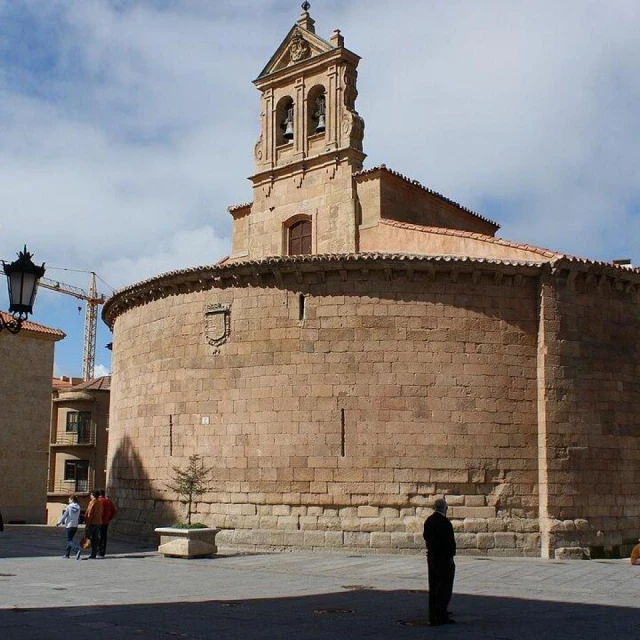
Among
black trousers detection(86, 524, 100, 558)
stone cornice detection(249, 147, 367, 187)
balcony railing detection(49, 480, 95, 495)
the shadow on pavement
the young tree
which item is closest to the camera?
the shadow on pavement

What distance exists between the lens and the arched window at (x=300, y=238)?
25156 millimetres

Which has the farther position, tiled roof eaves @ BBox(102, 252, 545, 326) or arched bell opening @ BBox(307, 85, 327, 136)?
arched bell opening @ BBox(307, 85, 327, 136)

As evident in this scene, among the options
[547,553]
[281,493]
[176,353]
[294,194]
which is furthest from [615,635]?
[294,194]

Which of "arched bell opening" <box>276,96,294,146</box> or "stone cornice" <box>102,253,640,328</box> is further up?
"arched bell opening" <box>276,96,294,146</box>

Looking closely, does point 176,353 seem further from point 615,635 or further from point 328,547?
point 615,635

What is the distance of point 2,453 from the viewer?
109 feet

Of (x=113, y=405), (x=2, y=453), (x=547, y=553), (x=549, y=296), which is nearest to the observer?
(x=547, y=553)

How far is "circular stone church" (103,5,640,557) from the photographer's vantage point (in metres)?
16.8

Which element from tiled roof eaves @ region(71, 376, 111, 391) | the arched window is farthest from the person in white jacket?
tiled roof eaves @ region(71, 376, 111, 391)

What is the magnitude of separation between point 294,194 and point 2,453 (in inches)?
647

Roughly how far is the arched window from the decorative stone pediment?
4689 mm

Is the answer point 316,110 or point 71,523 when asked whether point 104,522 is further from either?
point 316,110

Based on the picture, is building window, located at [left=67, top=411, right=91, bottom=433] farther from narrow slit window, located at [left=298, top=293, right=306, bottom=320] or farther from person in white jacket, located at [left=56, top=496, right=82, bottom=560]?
narrow slit window, located at [left=298, top=293, right=306, bottom=320]

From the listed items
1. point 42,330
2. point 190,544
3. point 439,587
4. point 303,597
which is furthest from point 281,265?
point 42,330
